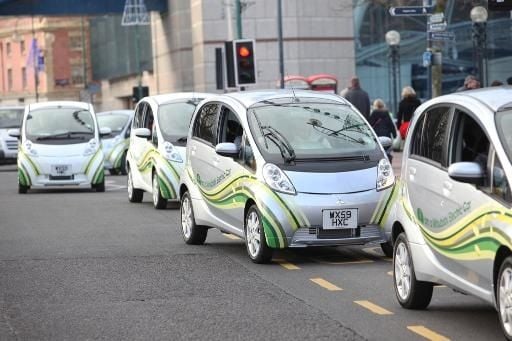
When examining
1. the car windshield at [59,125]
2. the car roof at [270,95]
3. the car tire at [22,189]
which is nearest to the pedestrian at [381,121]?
the car windshield at [59,125]

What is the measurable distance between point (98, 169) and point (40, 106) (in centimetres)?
195

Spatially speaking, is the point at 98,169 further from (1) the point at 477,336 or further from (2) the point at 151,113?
(1) the point at 477,336

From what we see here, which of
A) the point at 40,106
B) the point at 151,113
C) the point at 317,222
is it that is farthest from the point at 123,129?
the point at 317,222

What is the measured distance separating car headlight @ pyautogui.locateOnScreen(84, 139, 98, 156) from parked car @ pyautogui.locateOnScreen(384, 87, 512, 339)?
16998 mm

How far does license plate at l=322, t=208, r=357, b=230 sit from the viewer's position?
1377 cm

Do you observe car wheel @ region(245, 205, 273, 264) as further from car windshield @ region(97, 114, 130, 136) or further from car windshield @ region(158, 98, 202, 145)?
car windshield @ region(97, 114, 130, 136)

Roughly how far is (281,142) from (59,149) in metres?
13.5

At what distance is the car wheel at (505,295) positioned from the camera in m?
8.59

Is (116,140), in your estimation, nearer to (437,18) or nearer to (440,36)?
(440,36)

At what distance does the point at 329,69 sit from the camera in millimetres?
67750

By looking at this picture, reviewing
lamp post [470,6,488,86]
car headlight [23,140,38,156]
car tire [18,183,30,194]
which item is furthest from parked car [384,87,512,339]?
lamp post [470,6,488,86]

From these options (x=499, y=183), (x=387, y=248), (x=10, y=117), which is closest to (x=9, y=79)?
(x=10, y=117)

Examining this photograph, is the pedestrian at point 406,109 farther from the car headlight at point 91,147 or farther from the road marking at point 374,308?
the road marking at point 374,308

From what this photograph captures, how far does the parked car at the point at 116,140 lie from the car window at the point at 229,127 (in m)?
19.1
